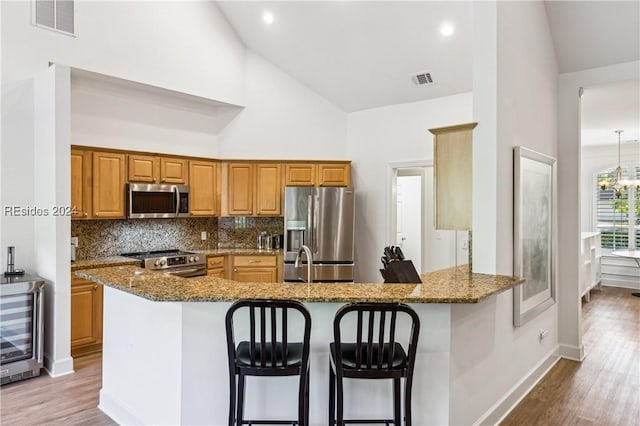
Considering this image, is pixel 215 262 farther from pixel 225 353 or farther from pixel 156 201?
pixel 225 353

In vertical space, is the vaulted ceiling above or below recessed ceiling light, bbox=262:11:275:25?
below

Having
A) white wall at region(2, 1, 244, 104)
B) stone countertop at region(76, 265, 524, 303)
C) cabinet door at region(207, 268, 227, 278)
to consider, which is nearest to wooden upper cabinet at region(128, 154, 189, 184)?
white wall at region(2, 1, 244, 104)

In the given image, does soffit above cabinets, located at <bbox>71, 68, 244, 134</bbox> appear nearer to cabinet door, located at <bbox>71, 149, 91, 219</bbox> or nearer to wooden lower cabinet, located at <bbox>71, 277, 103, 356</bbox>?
cabinet door, located at <bbox>71, 149, 91, 219</bbox>

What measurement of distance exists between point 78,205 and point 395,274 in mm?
3507

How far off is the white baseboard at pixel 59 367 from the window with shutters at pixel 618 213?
29.3ft

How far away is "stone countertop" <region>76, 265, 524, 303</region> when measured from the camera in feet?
6.97

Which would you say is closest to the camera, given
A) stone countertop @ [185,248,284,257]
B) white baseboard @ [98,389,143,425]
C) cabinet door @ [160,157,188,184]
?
white baseboard @ [98,389,143,425]

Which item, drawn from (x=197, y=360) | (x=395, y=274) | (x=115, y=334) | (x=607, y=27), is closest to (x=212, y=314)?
(x=197, y=360)

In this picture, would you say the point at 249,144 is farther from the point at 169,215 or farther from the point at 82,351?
the point at 82,351

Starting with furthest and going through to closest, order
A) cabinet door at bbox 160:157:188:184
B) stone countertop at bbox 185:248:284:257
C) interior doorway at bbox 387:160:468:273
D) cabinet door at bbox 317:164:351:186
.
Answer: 1. interior doorway at bbox 387:160:468:273
2. cabinet door at bbox 317:164:351:186
3. stone countertop at bbox 185:248:284:257
4. cabinet door at bbox 160:157:188:184

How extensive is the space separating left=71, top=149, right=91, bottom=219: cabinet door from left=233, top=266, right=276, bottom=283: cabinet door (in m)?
1.92

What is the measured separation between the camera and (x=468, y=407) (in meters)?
2.51

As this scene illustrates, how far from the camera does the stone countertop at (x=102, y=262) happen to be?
158 inches

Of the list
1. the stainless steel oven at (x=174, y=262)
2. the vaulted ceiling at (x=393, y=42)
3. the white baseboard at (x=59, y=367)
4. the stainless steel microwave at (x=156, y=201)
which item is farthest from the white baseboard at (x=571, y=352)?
the white baseboard at (x=59, y=367)
